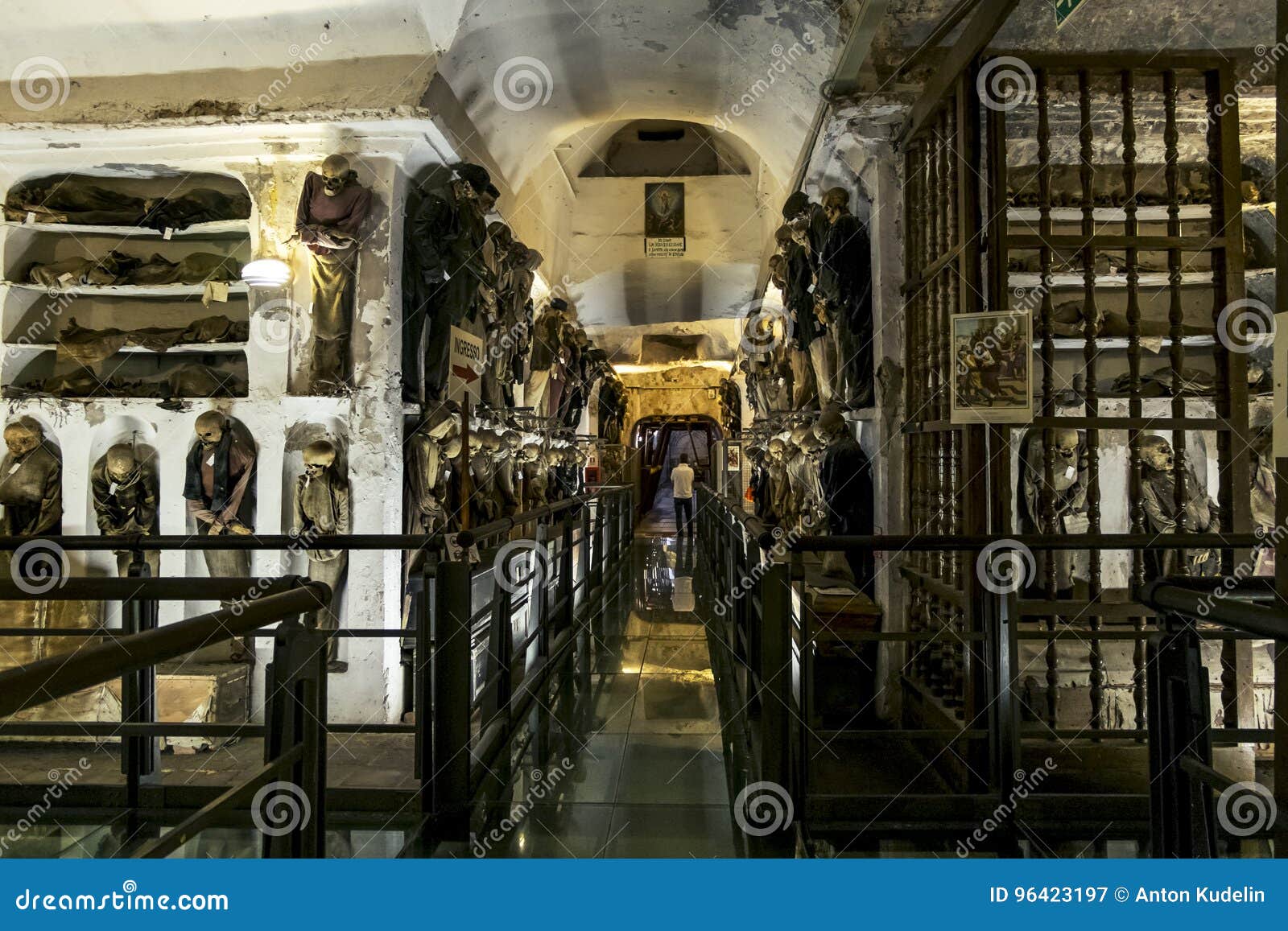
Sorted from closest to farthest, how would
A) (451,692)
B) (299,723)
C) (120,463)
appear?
1. (299,723)
2. (451,692)
3. (120,463)

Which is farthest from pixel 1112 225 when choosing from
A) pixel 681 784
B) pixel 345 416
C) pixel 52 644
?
pixel 52 644

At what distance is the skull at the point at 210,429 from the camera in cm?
455

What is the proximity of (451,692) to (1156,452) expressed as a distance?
3781 mm

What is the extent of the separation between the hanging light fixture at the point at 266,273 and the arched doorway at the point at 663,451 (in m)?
13.1

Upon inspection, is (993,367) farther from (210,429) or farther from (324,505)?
(210,429)

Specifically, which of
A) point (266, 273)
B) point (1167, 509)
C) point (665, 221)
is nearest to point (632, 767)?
point (1167, 509)

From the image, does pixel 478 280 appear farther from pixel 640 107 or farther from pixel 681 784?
pixel 681 784

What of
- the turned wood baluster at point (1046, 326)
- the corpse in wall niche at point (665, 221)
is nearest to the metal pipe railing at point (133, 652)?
the turned wood baluster at point (1046, 326)

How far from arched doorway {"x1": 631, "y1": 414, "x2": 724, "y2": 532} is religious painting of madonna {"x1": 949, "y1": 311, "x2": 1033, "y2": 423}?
560 inches

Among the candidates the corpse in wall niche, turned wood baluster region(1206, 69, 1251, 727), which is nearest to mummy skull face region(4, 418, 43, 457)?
the corpse in wall niche

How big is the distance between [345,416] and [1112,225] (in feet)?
16.1

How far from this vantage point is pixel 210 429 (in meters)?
4.55

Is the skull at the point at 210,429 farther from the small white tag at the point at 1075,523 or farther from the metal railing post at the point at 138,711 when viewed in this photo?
the small white tag at the point at 1075,523

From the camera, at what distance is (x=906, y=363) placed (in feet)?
13.5
